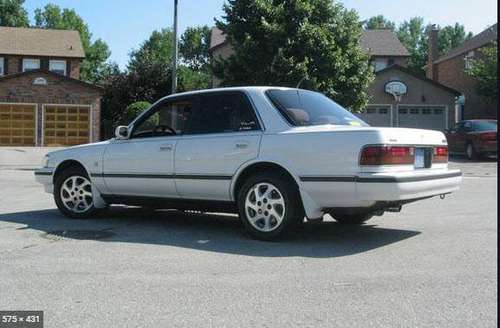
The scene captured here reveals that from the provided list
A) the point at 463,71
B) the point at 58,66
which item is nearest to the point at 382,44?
the point at 463,71

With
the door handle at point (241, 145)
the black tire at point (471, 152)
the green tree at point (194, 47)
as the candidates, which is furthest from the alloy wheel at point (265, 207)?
the green tree at point (194, 47)

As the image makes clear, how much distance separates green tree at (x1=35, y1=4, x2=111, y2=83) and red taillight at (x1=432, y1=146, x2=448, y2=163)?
207 ft

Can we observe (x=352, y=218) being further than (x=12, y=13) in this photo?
No

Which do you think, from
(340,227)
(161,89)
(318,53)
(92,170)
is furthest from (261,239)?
(161,89)

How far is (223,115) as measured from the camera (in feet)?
24.5

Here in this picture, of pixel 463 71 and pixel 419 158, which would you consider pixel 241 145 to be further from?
pixel 463 71

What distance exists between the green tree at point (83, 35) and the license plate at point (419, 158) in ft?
208

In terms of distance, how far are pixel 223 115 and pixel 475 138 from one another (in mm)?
18942

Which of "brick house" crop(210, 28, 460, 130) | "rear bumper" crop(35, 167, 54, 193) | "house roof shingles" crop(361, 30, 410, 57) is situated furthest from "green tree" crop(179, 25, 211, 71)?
"rear bumper" crop(35, 167, 54, 193)

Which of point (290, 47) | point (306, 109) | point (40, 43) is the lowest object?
point (306, 109)

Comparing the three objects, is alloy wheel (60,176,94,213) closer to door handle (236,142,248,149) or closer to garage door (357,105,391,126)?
door handle (236,142,248,149)

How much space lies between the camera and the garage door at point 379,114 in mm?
35281

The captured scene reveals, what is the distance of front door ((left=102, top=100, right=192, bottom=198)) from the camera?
7.70 meters

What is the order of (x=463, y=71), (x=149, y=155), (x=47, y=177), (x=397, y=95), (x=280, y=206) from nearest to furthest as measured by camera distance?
1. (x=280, y=206)
2. (x=149, y=155)
3. (x=47, y=177)
4. (x=397, y=95)
5. (x=463, y=71)
